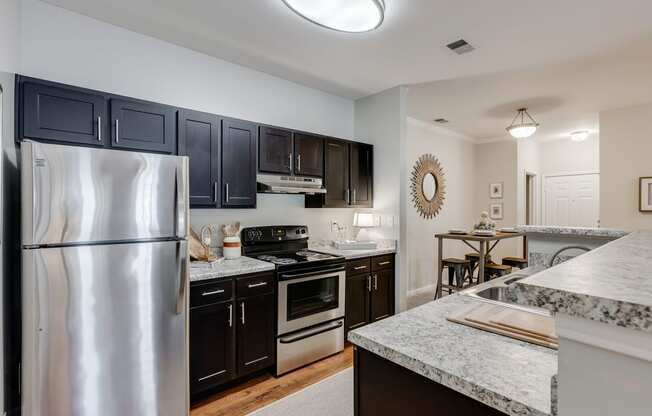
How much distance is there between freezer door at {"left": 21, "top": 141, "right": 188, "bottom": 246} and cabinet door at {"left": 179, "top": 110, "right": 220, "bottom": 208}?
52 centimetres

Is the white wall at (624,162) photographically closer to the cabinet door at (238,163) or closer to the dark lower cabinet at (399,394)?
the cabinet door at (238,163)

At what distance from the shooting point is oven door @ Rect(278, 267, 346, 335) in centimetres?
268

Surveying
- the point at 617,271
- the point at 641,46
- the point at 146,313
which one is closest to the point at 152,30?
the point at 146,313

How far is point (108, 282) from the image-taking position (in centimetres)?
177

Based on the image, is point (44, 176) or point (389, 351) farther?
point (44, 176)

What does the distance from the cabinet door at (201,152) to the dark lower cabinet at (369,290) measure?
Answer: 1.47 metres

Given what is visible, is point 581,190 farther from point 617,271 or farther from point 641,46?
point 617,271

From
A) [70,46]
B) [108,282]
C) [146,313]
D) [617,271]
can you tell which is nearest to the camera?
[617,271]

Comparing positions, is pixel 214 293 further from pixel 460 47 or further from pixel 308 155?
pixel 460 47

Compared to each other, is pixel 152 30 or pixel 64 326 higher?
pixel 152 30

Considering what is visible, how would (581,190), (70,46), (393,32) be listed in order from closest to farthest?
1. (70,46)
2. (393,32)
3. (581,190)

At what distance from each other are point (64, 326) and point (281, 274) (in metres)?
1.40

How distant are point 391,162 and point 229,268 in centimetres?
222

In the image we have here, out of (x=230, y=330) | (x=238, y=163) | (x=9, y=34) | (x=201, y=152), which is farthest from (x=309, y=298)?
(x=9, y=34)
